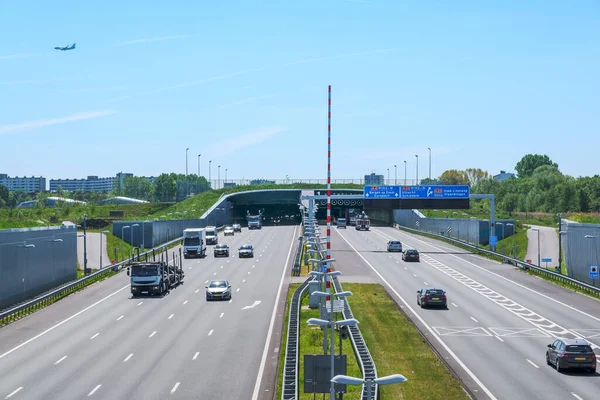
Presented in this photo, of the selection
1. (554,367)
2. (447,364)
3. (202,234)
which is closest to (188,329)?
(447,364)

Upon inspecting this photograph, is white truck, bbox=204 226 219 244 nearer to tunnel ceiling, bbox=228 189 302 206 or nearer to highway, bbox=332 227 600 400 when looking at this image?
highway, bbox=332 227 600 400

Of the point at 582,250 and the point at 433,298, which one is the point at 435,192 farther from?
the point at 433,298

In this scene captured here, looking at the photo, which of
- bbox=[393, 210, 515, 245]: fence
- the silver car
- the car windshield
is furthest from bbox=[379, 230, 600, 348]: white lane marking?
bbox=[393, 210, 515, 245]: fence

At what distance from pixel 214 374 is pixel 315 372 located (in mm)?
10890

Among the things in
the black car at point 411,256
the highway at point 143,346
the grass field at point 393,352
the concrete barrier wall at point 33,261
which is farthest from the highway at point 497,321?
the concrete barrier wall at point 33,261

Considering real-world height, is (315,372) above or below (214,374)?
above

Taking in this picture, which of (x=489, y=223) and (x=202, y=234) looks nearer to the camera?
(x=202, y=234)

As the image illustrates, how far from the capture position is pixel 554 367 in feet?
118

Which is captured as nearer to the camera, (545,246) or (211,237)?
(545,246)

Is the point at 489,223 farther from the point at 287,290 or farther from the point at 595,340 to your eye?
the point at 595,340

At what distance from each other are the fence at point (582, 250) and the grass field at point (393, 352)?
713 inches

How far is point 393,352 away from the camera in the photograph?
3881cm

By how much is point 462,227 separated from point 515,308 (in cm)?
6262

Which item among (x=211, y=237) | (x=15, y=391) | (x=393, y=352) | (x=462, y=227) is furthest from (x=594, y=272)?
(x=211, y=237)
